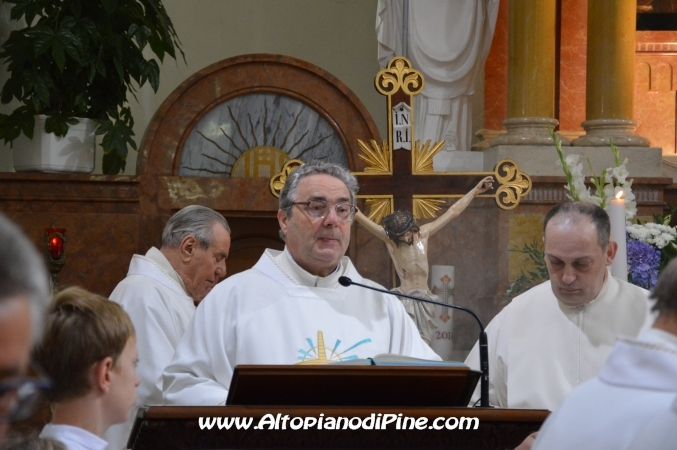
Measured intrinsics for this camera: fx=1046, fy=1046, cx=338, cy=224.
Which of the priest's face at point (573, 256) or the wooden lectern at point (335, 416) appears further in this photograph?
the priest's face at point (573, 256)

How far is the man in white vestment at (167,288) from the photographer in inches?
192

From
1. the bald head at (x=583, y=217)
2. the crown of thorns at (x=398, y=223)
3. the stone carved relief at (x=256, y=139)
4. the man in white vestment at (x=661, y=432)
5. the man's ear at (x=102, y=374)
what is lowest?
the man's ear at (x=102, y=374)

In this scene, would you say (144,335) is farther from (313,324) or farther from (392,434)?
(392,434)

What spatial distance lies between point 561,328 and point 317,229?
3.95 feet

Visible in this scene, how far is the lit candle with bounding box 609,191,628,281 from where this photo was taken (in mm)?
4441

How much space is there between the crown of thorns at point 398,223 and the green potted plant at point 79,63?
2.75 meters

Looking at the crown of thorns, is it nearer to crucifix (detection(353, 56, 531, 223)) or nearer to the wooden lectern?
crucifix (detection(353, 56, 531, 223))

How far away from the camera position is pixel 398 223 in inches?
214

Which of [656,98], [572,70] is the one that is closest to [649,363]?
[572,70]

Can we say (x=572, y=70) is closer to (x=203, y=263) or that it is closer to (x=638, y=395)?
(x=203, y=263)

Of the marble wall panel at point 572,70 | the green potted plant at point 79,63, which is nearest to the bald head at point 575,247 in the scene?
the green potted plant at point 79,63

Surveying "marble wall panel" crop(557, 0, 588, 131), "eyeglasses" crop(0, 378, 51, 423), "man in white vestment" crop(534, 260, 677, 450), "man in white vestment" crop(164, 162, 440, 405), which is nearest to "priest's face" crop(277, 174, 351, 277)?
"man in white vestment" crop(164, 162, 440, 405)

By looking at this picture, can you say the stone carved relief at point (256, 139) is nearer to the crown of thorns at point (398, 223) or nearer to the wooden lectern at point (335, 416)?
the crown of thorns at point (398, 223)

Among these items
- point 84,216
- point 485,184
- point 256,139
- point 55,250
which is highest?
point 256,139
